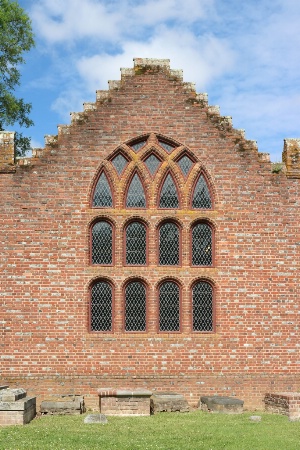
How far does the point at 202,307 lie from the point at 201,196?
9.65ft

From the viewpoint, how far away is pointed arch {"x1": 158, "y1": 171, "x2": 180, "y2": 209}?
16.1m

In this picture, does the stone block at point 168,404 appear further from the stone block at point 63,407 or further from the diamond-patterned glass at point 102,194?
the diamond-patterned glass at point 102,194

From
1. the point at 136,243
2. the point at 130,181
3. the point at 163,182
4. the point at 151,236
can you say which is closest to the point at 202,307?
the point at 151,236

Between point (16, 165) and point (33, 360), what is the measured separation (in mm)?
4986

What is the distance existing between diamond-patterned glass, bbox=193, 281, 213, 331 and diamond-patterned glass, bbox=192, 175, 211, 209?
2.05 meters

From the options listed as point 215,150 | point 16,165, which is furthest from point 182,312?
point 16,165

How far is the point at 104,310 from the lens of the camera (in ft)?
51.4

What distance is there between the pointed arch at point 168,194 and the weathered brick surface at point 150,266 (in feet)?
0.84

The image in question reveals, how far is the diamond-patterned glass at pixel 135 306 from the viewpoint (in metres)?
15.7

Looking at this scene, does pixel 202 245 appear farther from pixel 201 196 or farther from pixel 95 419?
pixel 95 419

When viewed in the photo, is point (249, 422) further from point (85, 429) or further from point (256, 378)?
point (85, 429)

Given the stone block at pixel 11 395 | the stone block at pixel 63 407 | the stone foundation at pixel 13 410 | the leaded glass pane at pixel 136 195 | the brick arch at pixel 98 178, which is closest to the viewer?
the stone foundation at pixel 13 410

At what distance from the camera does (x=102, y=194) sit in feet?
52.6

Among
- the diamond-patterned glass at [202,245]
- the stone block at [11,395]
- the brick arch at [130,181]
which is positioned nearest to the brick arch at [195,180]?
the diamond-patterned glass at [202,245]
